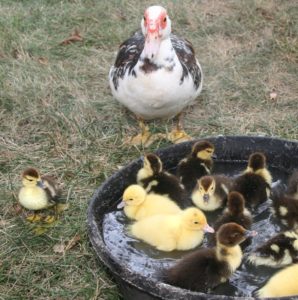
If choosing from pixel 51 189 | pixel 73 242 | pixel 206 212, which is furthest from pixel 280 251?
pixel 51 189

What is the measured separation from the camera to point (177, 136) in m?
4.53

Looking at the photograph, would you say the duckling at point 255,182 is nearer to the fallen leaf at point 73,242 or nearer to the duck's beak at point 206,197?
the duck's beak at point 206,197

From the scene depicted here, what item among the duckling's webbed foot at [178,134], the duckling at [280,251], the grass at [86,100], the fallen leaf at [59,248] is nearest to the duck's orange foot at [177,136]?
the duckling's webbed foot at [178,134]

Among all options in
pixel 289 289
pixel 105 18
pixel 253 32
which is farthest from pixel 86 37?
pixel 289 289

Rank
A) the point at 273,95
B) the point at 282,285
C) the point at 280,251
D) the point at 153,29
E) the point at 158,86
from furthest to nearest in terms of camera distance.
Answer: the point at 273,95 → the point at 158,86 → the point at 153,29 → the point at 280,251 → the point at 282,285

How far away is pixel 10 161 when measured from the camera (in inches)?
171

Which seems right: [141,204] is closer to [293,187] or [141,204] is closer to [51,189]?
[51,189]

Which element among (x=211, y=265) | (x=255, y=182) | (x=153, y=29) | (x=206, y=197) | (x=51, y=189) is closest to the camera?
(x=211, y=265)

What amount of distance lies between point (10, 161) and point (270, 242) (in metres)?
2.02

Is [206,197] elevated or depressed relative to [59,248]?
elevated

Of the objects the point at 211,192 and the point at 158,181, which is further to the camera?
the point at 158,181

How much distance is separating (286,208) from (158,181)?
75 centimetres

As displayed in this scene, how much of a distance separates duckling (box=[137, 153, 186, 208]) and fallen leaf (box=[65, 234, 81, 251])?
1.59ft

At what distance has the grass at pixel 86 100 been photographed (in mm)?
3463
